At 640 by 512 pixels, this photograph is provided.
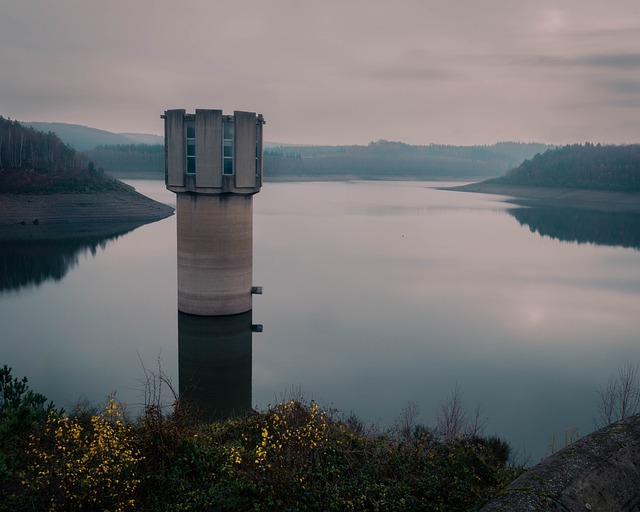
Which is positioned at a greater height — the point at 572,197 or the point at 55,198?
the point at 572,197

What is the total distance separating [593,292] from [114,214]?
43664 millimetres

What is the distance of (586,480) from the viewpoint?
6.60 m

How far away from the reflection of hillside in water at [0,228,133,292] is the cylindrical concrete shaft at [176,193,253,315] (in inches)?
474

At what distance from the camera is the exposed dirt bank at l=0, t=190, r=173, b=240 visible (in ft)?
159

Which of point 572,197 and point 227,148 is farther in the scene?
point 572,197

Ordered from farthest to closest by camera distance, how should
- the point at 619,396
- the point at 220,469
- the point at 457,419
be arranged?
the point at 619,396 → the point at 457,419 → the point at 220,469

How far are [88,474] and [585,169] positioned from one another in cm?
11980

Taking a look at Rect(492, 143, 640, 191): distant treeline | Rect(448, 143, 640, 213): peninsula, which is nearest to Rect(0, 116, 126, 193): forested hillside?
Rect(448, 143, 640, 213): peninsula

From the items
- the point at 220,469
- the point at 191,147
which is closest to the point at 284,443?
the point at 220,469

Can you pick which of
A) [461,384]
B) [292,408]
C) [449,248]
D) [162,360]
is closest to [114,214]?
[449,248]

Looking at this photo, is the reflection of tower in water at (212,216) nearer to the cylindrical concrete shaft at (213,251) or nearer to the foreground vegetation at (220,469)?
the cylindrical concrete shaft at (213,251)

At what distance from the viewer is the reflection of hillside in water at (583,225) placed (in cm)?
5041

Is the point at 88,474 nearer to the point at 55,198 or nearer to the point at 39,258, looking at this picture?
the point at 39,258

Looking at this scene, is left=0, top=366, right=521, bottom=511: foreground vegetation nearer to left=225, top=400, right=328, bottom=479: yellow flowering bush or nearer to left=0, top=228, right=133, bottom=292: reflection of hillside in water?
left=225, top=400, right=328, bottom=479: yellow flowering bush
